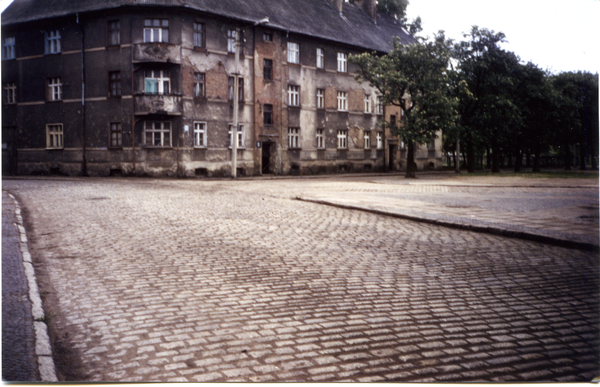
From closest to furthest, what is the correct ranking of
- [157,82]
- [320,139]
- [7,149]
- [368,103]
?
[7,149]
[157,82]
[320,139]
[368,103]

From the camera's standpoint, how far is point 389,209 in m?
11.9

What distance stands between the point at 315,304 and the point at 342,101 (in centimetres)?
3654

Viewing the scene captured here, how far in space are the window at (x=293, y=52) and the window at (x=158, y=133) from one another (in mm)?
10581

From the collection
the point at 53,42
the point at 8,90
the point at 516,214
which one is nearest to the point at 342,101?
the point at 53,42

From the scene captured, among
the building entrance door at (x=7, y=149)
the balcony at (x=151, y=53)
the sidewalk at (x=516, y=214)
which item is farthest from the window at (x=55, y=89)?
the building entrance door at (x=7, y=149)

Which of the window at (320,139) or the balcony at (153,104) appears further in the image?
the window at (320,139)

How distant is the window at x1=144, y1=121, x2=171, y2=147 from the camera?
29.8 metres

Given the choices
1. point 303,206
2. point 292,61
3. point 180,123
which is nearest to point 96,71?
point 180,123

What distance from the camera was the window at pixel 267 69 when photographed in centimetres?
3444

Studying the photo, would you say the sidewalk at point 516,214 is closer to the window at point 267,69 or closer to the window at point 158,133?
the window at point 158,133

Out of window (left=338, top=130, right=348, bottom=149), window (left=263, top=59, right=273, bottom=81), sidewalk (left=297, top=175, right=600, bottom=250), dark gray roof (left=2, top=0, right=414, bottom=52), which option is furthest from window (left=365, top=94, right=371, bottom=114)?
sidewalk (left=297, top=175, right=600, bottom=250)

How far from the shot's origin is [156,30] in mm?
29453

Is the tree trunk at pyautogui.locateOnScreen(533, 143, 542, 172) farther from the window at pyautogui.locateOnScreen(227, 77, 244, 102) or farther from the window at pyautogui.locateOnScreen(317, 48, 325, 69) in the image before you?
the window at pyautogui.locateOnScreen(227, 77, 244, 102)

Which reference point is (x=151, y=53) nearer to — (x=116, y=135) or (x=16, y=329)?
(x=116, y=135)
